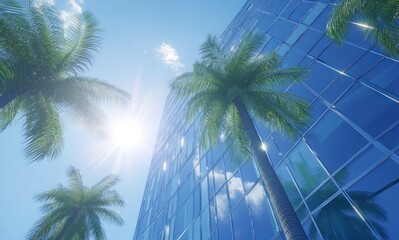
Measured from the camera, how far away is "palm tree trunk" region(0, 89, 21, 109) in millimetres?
10184

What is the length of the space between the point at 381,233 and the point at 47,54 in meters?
12.1

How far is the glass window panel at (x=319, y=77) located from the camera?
1179 cm

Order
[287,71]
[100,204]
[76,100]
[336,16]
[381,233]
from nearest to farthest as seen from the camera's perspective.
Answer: [381,233], [336,16], [287,71], [76,100], [100,204]

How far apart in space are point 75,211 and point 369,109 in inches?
697

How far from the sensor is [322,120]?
425 inches

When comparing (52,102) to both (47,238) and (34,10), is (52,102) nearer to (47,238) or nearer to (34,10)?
(34,10)

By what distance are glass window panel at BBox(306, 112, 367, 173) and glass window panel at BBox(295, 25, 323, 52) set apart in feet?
17.4

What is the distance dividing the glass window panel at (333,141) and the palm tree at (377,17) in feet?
8.58

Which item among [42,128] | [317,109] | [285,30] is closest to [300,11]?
[285,30]

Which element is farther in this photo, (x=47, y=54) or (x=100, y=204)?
(x=100, y=204)

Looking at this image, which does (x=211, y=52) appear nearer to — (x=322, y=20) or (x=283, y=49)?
(x=283, y=49)

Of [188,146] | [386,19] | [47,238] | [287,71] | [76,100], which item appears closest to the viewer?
[386,19]

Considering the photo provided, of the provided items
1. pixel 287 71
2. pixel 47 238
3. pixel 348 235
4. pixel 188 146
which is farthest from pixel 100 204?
pixel 348 235

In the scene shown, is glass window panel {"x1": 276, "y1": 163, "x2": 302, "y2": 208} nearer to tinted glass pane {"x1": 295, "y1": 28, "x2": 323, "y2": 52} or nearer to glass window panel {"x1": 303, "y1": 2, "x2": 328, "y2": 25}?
tinted glass pane {"x1": 295, "y1": 28, "x2": 323, "y2": 52}
